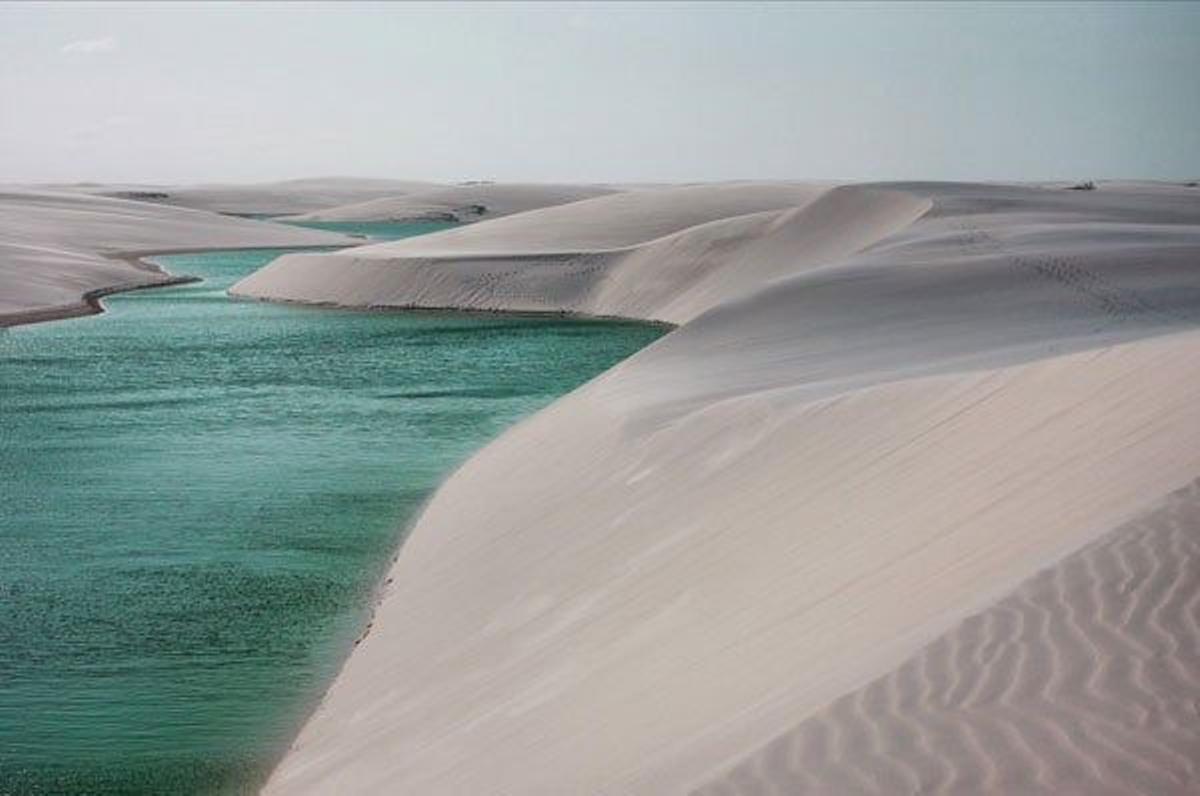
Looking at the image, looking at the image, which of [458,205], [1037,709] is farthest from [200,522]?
[458,205]

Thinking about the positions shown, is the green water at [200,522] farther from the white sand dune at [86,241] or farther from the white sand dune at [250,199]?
the white sand dune at [250,199]

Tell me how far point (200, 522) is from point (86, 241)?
62727 millimetres

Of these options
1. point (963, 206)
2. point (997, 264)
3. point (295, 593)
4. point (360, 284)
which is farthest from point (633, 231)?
point (295, 593)

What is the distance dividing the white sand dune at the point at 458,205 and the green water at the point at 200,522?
295 ft

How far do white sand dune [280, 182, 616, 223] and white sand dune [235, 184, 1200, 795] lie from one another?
102639 millimetres

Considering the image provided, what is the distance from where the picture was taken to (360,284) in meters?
48.4

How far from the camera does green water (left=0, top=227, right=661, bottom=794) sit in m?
9.16

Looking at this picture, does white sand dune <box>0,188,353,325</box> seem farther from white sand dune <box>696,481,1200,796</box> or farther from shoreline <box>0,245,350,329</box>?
white sand dune <box>696,481,1200,796</box>

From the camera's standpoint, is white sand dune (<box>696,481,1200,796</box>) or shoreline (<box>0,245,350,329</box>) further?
shoreline (<box>0,245,350,329</box>)

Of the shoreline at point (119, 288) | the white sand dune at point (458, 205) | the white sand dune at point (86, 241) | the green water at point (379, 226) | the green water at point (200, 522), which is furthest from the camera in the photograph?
the white sand dune at point (458, 205)

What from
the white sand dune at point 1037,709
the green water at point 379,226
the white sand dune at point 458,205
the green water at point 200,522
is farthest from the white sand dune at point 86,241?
the white sand dune at point 1037,709

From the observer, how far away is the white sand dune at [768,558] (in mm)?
4953

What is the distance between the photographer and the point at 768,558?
8.48 m

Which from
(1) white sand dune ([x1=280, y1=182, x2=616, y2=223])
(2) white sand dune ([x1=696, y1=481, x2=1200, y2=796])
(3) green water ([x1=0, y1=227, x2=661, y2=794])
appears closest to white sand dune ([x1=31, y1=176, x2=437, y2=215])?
(1) white sand dune ([x1=280, y1=182, x2=616, y2=223])
